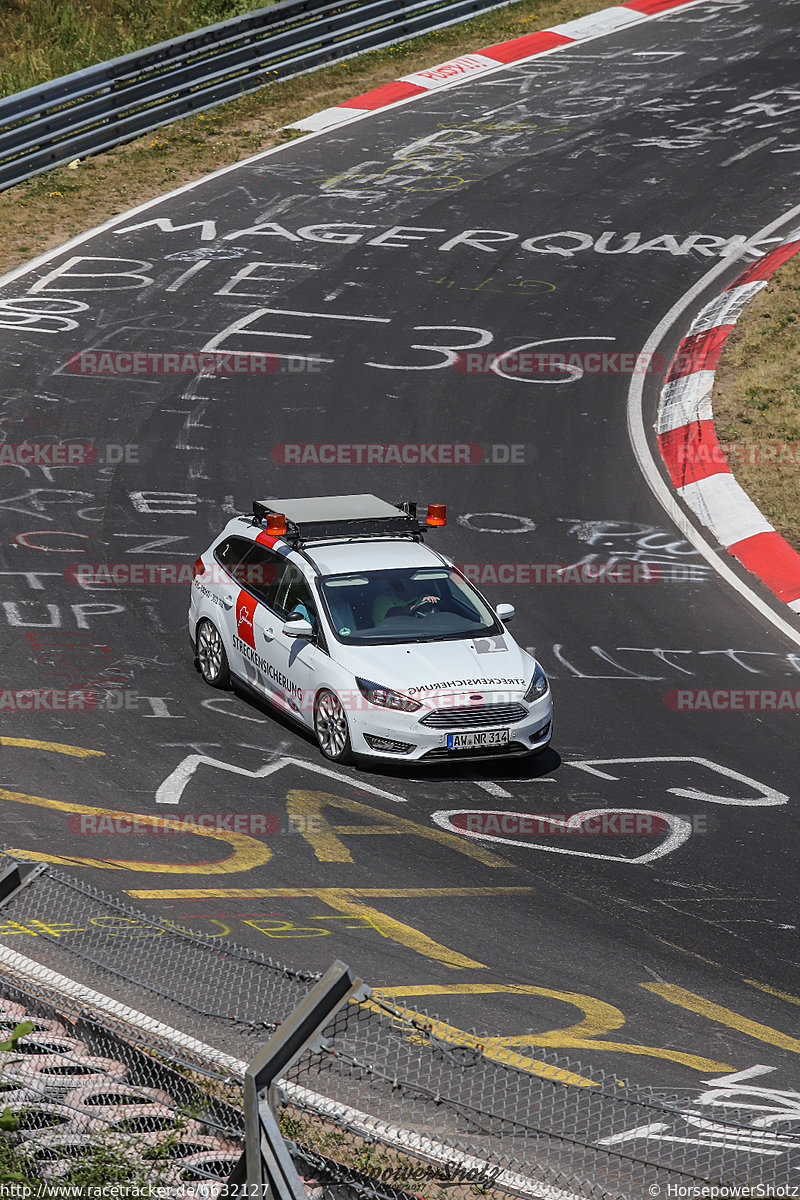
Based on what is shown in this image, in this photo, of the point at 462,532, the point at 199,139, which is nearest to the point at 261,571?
the point at 462,532

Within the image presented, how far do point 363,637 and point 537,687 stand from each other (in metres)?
1.55

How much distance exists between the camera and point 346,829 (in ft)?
35.9

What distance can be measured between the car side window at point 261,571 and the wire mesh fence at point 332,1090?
6627 millimetres

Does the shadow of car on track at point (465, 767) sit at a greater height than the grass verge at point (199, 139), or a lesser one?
lesser

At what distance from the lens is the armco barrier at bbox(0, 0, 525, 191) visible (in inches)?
987

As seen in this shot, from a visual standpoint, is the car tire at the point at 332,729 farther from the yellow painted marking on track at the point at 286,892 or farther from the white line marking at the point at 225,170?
the white line marking at the point at 225,170

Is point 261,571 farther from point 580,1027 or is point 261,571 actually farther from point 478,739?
point 580,1027

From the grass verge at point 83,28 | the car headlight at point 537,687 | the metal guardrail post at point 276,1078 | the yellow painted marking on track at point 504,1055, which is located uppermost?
the grass verge at point 83,28

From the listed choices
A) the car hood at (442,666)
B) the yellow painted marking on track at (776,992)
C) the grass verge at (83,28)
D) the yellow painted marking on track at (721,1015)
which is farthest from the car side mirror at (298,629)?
the grass verge at (83,28)

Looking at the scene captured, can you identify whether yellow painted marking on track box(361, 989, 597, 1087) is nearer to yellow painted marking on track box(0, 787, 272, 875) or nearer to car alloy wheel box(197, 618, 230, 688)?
yellow painted marking on track box(0, 787, 272, 875)

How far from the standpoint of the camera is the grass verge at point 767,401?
17.7 metres

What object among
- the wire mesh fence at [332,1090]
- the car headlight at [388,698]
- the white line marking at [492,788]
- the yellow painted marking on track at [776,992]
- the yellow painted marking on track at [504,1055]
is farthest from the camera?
the car headlight at [388,698]

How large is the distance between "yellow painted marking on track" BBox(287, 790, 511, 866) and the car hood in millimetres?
1115

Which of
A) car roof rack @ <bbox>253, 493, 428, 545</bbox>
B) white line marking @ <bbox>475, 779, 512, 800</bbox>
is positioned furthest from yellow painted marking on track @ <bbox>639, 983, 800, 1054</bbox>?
car roof rack @ <bbox>253, 493, 428, 545</bbox>
